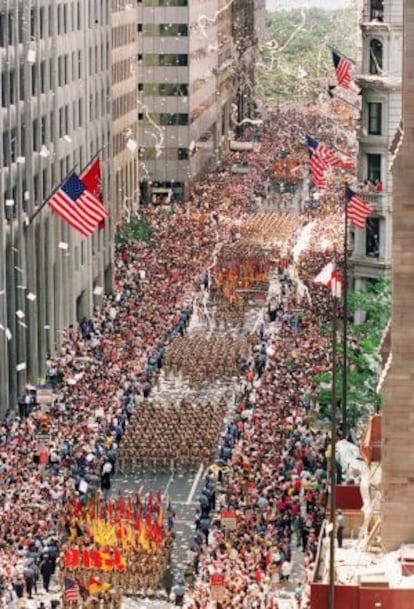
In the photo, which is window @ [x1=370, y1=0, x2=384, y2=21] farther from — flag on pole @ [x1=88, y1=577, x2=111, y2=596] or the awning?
the awning

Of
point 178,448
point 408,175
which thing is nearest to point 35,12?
point 178,448

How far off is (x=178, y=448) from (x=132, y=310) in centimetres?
3166

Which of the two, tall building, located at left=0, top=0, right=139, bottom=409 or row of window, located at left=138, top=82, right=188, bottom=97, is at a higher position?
tall building, located at left=0, top=0, right=139, bottom=409

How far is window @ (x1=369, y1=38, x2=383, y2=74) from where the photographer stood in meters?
96.4

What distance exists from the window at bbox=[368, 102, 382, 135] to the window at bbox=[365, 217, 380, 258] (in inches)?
164

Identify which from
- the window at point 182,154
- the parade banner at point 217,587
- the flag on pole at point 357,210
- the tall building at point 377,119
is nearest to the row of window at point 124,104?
the window at point 182,154

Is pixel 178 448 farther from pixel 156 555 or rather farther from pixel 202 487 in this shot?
pixel 156 555

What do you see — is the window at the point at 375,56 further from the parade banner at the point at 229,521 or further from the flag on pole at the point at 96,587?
the flag on pole at the point at 96,587

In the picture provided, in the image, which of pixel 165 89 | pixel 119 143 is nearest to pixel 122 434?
pixel 119 143

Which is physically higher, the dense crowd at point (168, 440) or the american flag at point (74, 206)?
the american flag at point (74, 206)

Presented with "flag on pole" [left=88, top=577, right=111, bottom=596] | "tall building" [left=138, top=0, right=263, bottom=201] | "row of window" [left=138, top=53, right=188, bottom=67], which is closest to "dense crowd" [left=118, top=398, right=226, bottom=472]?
"flag on pole" [left=88, top=577, right=111, bottom=596]

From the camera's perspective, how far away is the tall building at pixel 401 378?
127 ft

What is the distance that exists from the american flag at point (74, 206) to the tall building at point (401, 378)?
132 feet

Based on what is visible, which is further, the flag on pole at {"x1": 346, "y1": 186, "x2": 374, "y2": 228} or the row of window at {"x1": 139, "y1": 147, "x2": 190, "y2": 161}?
the row of window at {"x1": 139, "y1": 147, "x2": 190, "y2": 161}
